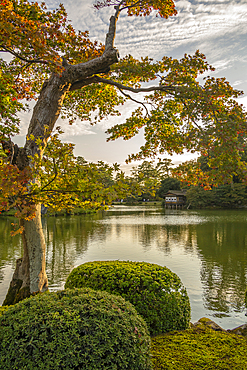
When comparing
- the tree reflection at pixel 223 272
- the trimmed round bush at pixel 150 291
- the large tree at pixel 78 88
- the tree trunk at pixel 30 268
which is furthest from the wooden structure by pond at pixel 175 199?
the trimmed round bush at pixel 150 291

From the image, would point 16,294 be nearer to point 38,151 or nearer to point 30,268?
point 30,268

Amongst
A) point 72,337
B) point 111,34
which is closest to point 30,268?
Result: point 72,337

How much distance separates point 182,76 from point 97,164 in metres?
3.64

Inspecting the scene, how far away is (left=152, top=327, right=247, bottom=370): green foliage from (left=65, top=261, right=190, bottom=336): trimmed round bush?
0.21 metres

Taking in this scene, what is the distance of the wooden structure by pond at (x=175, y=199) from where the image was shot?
6525 cm

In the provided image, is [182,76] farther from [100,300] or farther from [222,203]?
[222,203]

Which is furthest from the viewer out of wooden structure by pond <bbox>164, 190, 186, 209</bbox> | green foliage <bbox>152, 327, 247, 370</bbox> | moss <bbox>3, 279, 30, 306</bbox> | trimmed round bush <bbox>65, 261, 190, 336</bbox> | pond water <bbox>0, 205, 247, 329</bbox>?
wooden structure by pond <bbox>164, 190, 186, 209</bbox>

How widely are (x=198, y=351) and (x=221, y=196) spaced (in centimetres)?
5301

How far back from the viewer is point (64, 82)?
5211 mm

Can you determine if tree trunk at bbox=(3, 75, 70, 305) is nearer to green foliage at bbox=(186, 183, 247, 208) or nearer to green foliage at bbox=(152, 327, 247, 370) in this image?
green foliage at bbox=(152, 327, 247, 370)

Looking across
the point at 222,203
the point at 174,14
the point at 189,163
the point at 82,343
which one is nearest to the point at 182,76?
the point at 174,14

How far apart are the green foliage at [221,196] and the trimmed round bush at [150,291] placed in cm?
4583

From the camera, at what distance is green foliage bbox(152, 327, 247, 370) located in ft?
8.75

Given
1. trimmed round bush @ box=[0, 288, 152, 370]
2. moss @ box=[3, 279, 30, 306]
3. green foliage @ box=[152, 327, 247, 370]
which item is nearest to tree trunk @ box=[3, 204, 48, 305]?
moss @ box=[3, 279, 30, 306]
